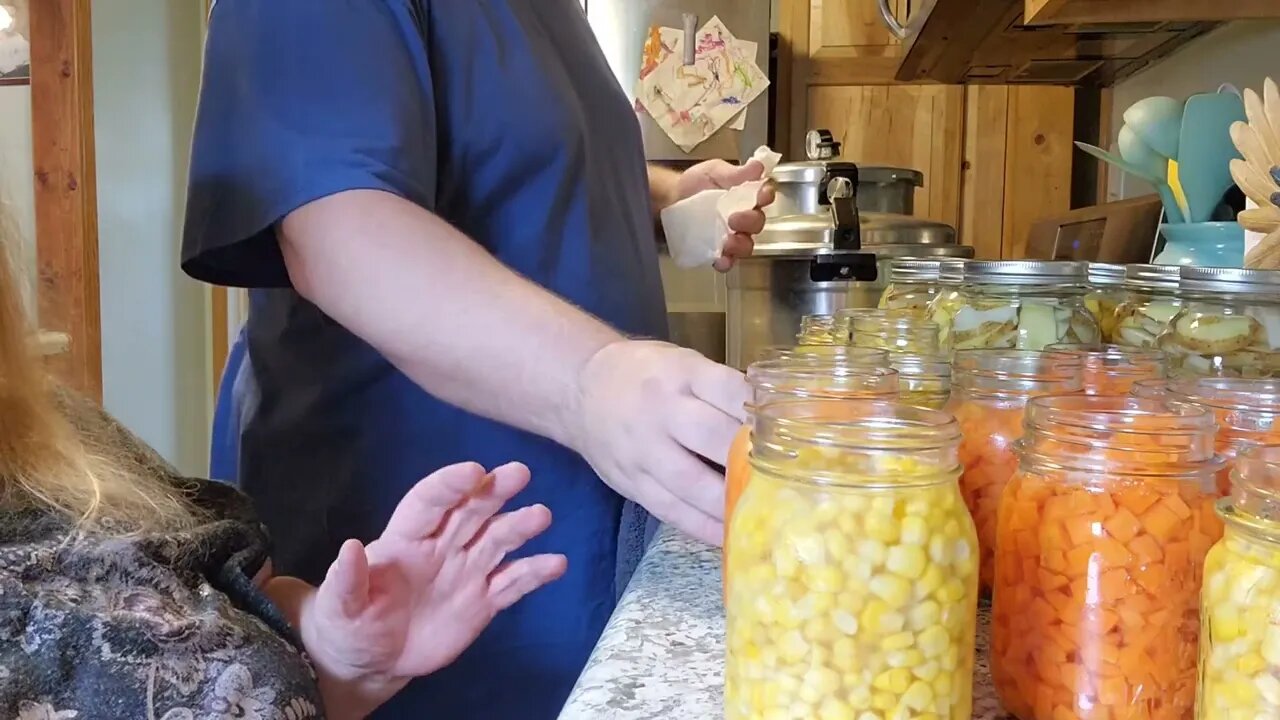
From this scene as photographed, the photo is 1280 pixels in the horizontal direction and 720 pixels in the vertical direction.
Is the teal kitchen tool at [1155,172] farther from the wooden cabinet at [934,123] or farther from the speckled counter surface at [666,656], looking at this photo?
the wooden cabinet at [934,123]

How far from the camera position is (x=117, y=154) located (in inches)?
92.4

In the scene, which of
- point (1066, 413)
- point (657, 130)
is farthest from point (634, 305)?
point (657, 130)

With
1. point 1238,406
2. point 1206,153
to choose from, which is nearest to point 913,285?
point 1206,153

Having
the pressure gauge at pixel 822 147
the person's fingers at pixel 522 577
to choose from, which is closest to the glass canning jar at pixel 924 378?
the person's fingers at pixel 522 577

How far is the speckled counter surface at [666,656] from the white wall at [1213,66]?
1.19m

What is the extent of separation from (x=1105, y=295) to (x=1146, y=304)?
1.9 inches

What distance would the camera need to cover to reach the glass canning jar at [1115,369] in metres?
0.49

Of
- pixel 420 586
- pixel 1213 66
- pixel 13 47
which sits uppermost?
pixel 13 47

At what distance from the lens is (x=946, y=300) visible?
2.22 feet

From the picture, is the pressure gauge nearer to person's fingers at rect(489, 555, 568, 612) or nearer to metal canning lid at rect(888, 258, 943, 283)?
metal canning lid at rect(888, 258, 943, 283)

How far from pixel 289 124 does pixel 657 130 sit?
181 cm

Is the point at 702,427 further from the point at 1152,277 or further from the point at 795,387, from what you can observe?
the point at 1152,277

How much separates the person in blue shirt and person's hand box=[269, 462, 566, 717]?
0.06 meters

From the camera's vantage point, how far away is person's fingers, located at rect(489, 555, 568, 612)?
62cm
